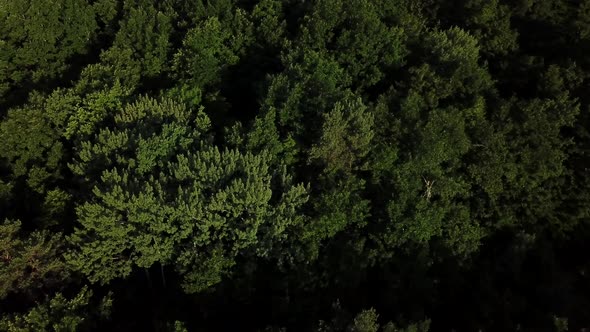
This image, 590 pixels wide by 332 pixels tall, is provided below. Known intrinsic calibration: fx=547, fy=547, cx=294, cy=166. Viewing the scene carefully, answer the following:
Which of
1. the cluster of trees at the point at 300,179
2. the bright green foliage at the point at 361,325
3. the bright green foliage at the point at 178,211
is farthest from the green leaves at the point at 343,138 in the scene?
the bright green foliage at the point at 361,325

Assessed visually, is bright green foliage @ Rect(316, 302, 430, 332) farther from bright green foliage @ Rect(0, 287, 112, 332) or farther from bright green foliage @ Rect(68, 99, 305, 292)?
bright green foliage @ Rect(0, 287, 112, 332)

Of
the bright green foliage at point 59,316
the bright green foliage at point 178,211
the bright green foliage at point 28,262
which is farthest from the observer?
the bright green foliage at point 178,211

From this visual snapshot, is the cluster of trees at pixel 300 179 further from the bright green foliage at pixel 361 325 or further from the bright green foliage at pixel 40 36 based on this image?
the bright green foliage at pixel 40 36

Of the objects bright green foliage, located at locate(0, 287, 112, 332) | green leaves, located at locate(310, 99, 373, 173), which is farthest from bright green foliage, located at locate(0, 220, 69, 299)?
green leaves, located at locate(310, 99, 373, 173)

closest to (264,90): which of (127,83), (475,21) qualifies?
(127,83)

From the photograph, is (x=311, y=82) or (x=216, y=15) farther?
(x=216, y=15)

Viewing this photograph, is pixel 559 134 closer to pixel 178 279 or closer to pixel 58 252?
pixel 178 279
